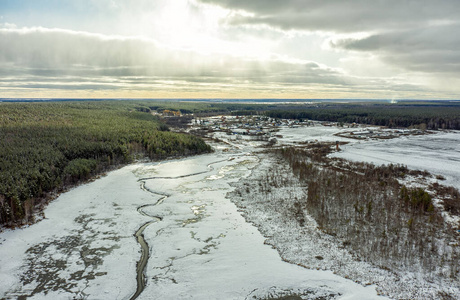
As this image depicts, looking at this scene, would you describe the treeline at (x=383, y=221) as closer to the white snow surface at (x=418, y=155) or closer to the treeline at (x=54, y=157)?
the white snow surface at (x=418, y=155)

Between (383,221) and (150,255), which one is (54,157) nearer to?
(150,255)

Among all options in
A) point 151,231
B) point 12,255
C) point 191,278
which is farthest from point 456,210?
point 12,255

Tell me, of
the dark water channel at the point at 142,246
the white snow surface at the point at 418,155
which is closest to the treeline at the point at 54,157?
the dark water channel at the point at 142,246

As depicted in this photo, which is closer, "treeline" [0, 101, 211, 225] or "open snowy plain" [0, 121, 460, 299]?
"open snowy plain" [0, 121, 460, 299]

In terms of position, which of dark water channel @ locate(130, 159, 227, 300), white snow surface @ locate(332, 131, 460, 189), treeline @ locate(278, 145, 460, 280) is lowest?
dark water channel @ locate(130, 159, 227, 300)

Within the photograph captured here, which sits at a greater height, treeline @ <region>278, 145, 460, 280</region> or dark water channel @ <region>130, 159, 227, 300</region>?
treeline @ <region>278, 145, 460, 280</region>

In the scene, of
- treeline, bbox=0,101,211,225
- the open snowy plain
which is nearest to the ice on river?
the open snowy plain

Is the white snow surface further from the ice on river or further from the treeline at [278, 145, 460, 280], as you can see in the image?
the ice on river

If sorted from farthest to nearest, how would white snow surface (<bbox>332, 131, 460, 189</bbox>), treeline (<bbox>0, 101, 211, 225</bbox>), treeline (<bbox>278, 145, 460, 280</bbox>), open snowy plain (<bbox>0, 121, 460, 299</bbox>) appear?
1. white snow surface (<bbox>332, 131, 460, 189</bbox>)
2. treeline (<bbox>0, 101, 211, 225</bbox>)
3. treeline (<bbox>278, 145, 460, 280</bbox>)
4. open snowy plain (<bbox>0, 121, 460, 299</bbox>)
